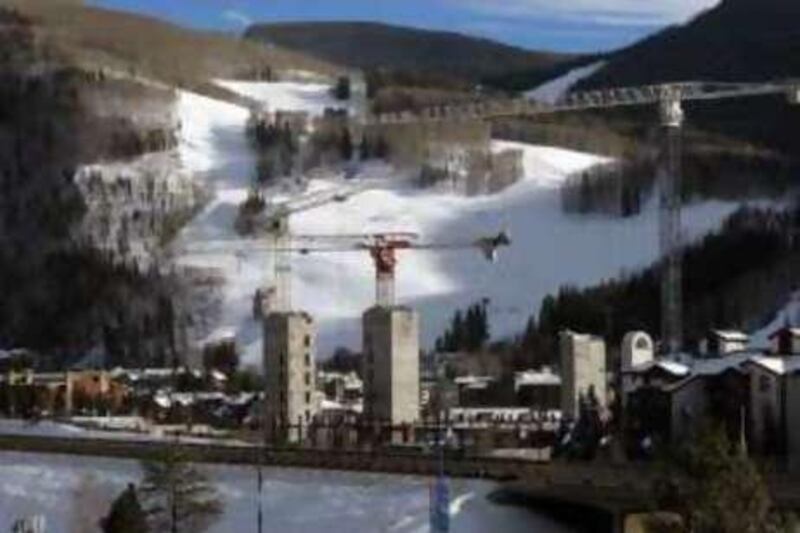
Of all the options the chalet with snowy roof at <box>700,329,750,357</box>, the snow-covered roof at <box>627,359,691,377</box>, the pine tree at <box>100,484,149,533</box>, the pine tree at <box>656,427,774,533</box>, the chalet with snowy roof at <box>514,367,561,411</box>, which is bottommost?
the chalet with snowy roof at <box>514,367,561,411</box>

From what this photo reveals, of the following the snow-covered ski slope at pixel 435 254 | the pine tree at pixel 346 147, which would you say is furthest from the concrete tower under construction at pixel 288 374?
the pine tree at pixel 346 147

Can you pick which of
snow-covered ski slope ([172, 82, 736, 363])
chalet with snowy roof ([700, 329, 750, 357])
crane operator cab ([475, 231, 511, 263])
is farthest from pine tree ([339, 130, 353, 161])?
chalet with snowy roof ([700, 329, 750, 357])

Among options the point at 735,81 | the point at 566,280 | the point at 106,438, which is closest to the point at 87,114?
the point at 566,280

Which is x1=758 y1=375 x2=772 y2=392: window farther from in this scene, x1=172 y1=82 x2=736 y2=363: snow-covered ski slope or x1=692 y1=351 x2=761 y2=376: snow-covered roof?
x1=172 y1=82 x2=736 y2=363: snow-covered ski slope

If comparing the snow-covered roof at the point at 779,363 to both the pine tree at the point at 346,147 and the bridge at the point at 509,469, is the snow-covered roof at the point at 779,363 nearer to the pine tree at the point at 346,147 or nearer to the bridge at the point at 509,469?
the bridge at the point at 509,469

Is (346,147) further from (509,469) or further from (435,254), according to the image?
(509,469)

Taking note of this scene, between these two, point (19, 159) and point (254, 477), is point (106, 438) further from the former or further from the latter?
point (19, 159)
